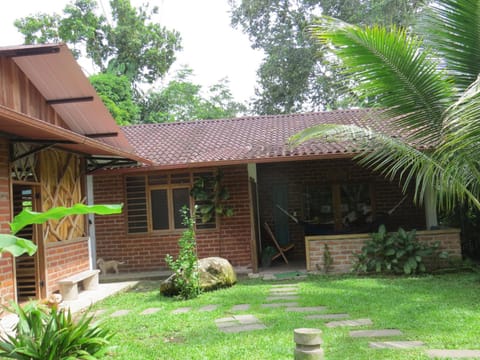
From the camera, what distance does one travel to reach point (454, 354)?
12.9 ft

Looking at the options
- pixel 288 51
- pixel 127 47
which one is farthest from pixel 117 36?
pixel 288 51

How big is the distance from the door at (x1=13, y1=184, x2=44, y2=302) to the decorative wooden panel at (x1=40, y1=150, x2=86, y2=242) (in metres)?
0.14

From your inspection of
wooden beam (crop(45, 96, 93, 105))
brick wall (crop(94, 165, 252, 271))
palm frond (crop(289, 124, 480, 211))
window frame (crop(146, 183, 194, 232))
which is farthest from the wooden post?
window frame (crop(146, 183, 194, 232))

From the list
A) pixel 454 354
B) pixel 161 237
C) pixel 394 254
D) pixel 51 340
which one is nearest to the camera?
pixel 51 340

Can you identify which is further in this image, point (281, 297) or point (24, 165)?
point (281, 297)

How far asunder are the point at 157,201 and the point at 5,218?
460 cm

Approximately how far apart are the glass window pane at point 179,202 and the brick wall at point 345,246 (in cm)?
295

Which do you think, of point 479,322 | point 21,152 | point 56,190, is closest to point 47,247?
point 56,190

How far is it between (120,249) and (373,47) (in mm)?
7814

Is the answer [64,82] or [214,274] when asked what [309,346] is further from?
[64,82]

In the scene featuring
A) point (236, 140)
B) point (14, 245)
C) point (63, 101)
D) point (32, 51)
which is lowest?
point (14, 245)

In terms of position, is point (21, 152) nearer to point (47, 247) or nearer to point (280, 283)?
point (47, 247)

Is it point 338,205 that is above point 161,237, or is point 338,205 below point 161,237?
above

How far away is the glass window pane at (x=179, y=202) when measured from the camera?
1059cm
